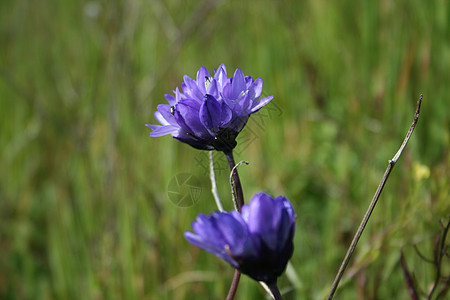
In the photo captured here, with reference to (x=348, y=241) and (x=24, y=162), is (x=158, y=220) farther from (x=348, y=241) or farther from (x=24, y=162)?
(x=24, y=162)

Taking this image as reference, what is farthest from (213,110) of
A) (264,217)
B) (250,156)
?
(250,156)

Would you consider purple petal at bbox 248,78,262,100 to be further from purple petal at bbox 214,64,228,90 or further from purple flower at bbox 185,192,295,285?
purple flower at bbox 185,192,295,285

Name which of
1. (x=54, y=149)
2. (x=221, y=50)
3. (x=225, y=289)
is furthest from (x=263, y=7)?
(x=225, y=289)

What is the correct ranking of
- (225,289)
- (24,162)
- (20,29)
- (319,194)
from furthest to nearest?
(20,29) → (24,162) → (319,194) → (225,289)

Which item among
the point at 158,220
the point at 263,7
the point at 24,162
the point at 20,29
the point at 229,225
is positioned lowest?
the point at 229,225

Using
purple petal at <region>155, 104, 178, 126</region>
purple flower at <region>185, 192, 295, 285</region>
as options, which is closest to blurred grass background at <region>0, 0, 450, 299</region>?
purple petal at <region>155, 104, 178, 126</region>
